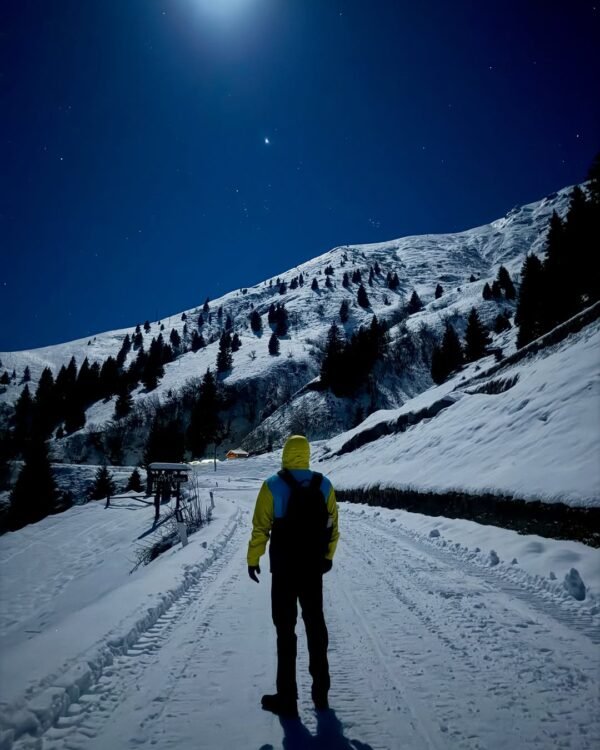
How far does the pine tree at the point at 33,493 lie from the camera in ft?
101

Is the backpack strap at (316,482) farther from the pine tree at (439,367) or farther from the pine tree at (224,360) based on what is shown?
the pine tree at (224,360)

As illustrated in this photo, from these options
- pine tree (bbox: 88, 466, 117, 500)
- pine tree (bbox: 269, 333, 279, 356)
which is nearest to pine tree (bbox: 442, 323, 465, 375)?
pine tree (bbox: 88, 466, 117, 500)

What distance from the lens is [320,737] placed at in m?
2.58

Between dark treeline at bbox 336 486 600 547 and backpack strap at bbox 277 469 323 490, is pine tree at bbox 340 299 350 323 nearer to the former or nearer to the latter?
dark treeline at bbox 336 486 600 547

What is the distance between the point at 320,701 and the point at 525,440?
30.1 ft

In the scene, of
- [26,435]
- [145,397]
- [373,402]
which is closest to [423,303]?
[373,402]

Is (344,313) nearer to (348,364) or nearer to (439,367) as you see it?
(348,364)

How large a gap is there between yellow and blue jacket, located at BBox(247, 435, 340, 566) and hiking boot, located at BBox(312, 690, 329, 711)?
988 millimetres

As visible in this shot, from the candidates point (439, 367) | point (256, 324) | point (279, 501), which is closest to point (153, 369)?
point (256, 324)

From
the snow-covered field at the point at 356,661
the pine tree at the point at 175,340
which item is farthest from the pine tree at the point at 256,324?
the snow-covered field at the point at 356,661

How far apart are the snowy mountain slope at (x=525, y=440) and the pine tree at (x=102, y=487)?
2741 centimetres

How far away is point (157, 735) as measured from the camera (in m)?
2.61

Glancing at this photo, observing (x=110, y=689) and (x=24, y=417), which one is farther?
(x=24, y=417)

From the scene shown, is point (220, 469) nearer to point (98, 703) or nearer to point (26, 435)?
point (98, 703)
